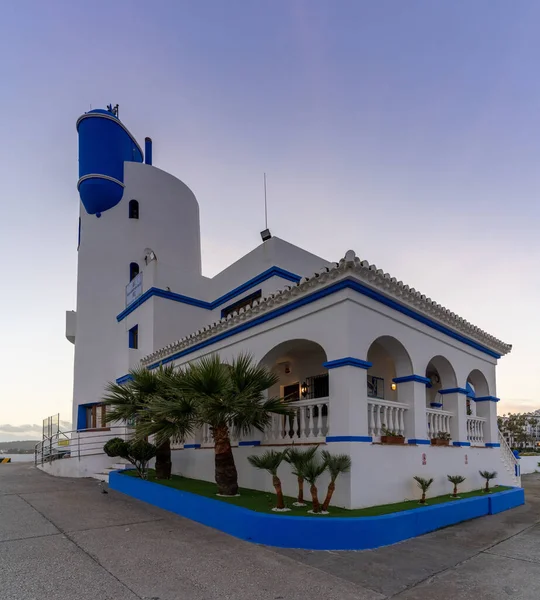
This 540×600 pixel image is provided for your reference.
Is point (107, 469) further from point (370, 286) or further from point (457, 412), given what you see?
point (370, 286)

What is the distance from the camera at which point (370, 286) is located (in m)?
9.41

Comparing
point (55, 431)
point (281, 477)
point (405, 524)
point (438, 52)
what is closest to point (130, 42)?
point (438, 52)

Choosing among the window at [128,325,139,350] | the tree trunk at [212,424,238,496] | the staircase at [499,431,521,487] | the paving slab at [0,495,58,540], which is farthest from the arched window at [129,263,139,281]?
the staircase at [499,431,521,487]

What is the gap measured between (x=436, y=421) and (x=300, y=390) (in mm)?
4089

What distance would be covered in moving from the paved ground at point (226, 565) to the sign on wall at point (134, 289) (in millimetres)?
11293

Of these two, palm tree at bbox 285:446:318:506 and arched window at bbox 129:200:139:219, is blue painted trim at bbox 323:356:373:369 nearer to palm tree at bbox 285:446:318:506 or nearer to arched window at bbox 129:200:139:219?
palm tree at bbox 285:446:318:506

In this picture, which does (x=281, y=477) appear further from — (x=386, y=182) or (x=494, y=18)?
(x=494, y=18)

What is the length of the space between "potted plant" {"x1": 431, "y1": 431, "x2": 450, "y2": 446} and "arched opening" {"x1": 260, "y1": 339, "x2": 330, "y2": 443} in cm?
266

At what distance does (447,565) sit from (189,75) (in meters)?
14.4

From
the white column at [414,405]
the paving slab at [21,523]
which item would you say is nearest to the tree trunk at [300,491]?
the white column at [414,405]

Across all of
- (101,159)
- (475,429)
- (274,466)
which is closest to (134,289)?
(101,159)

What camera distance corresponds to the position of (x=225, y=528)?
823cm

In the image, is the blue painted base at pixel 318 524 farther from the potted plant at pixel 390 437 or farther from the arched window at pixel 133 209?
the arched window at pixel 133 209

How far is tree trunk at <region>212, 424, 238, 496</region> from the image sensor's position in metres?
9.74
